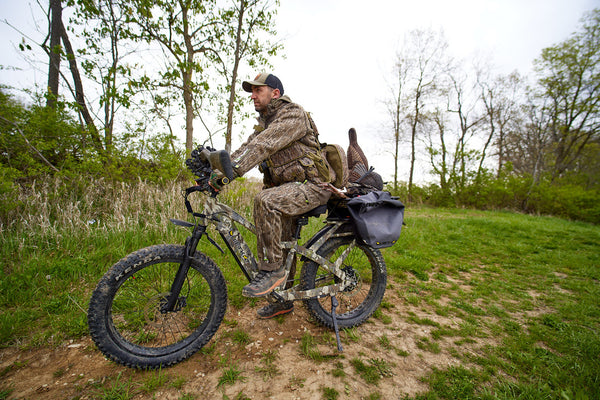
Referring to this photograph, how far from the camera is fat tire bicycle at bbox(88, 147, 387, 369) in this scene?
5.67 feet

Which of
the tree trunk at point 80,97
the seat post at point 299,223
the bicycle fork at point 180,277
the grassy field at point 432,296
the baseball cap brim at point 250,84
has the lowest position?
the grassy field at point 432,296

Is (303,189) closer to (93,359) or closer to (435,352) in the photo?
(435,352)

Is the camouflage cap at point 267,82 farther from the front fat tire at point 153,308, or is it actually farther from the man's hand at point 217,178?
the front fat tire at point 153,308

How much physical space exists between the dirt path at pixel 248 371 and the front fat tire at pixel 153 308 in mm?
147

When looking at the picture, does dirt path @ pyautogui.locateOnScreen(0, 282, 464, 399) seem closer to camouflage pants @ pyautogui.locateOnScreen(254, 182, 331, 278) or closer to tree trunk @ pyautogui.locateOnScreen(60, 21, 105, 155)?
camouflage pants @ pyautogui.locateOnScreen(254, 182, 331, 278)

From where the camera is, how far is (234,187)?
639 cm

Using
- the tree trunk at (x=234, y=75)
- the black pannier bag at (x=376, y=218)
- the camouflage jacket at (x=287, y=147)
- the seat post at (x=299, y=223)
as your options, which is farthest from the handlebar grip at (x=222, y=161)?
the tree trunk at (x=234, y=75)

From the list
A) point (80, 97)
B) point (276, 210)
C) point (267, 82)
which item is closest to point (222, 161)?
point (276, 210)

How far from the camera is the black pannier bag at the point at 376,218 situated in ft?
7.25

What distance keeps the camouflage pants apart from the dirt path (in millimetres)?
772

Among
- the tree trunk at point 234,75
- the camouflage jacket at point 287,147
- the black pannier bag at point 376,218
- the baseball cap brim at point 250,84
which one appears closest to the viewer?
the camouflage jacket at point 287,147

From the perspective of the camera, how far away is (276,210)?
2.07 metres

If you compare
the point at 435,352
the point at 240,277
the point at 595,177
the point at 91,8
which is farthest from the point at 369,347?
the point at 595,177

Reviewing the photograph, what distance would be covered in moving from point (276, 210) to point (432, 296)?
2.67 metres
